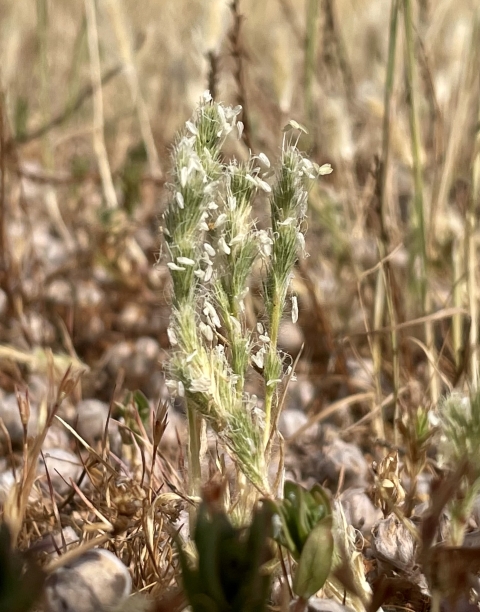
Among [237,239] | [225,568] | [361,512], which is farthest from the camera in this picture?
[361,512]

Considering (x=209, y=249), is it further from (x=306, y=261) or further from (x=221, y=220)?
(x=306, y=261)

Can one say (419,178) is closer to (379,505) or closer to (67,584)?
(379,505)

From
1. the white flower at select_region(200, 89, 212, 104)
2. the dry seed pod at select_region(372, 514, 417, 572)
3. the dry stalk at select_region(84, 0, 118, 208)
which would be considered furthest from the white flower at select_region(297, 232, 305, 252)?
the dry stalk at select_region(84, 0, 118, 208)

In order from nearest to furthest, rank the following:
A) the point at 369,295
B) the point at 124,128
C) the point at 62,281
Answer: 1. the point at 369,295
2. the point at 62,281
3. the point at 124,128

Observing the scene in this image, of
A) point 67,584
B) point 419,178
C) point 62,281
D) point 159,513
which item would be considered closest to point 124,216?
point 62,281

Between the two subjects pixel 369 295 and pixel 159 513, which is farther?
pixel 369 295

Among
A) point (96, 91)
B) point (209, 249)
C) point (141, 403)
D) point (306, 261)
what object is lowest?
point (141, 403)

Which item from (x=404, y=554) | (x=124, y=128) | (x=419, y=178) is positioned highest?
(x=124, y=128)

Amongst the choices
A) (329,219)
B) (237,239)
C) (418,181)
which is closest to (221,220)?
(237,239)

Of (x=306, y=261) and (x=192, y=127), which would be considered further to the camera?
(x=306, y=261)

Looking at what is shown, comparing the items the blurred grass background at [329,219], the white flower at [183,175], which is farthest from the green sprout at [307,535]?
the blurred grass background at [329,219]
